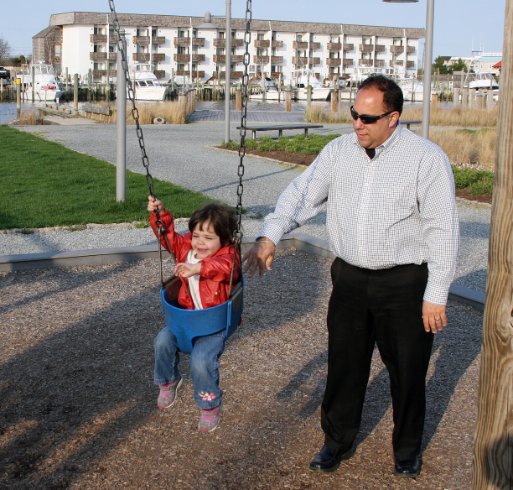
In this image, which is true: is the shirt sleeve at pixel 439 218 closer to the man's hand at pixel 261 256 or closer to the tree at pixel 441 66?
the man's hand at pixel 261 256

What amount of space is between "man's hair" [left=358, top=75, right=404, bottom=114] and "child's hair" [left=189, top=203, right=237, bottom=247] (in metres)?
0.82

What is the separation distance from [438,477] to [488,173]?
37.0 feet

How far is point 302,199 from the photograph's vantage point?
4.06 metres

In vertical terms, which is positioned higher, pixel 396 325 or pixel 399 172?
pixel 399 172

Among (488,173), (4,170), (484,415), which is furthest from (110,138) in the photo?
→ (484,415)

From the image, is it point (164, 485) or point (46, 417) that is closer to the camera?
point (164, 485)

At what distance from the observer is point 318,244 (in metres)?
9.00

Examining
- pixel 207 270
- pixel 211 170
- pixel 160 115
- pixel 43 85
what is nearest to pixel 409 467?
pixel 207 270

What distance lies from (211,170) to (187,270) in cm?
1254

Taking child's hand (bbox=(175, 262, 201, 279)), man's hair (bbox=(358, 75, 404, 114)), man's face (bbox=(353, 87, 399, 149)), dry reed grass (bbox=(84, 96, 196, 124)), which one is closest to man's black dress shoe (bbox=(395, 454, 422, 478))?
child's hand (bbox=(175, 262, 201, 279))

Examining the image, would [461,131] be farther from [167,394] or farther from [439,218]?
[439,218]

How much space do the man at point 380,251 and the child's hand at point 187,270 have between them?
23cm

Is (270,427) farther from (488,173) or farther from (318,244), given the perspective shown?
(488,173)

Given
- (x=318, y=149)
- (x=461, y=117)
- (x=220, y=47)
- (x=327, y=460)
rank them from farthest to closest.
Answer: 1. (x=220, y=47)
2. (x=461, y=117)
3. (x=318, y=149)
4. (x=327, y=460)
